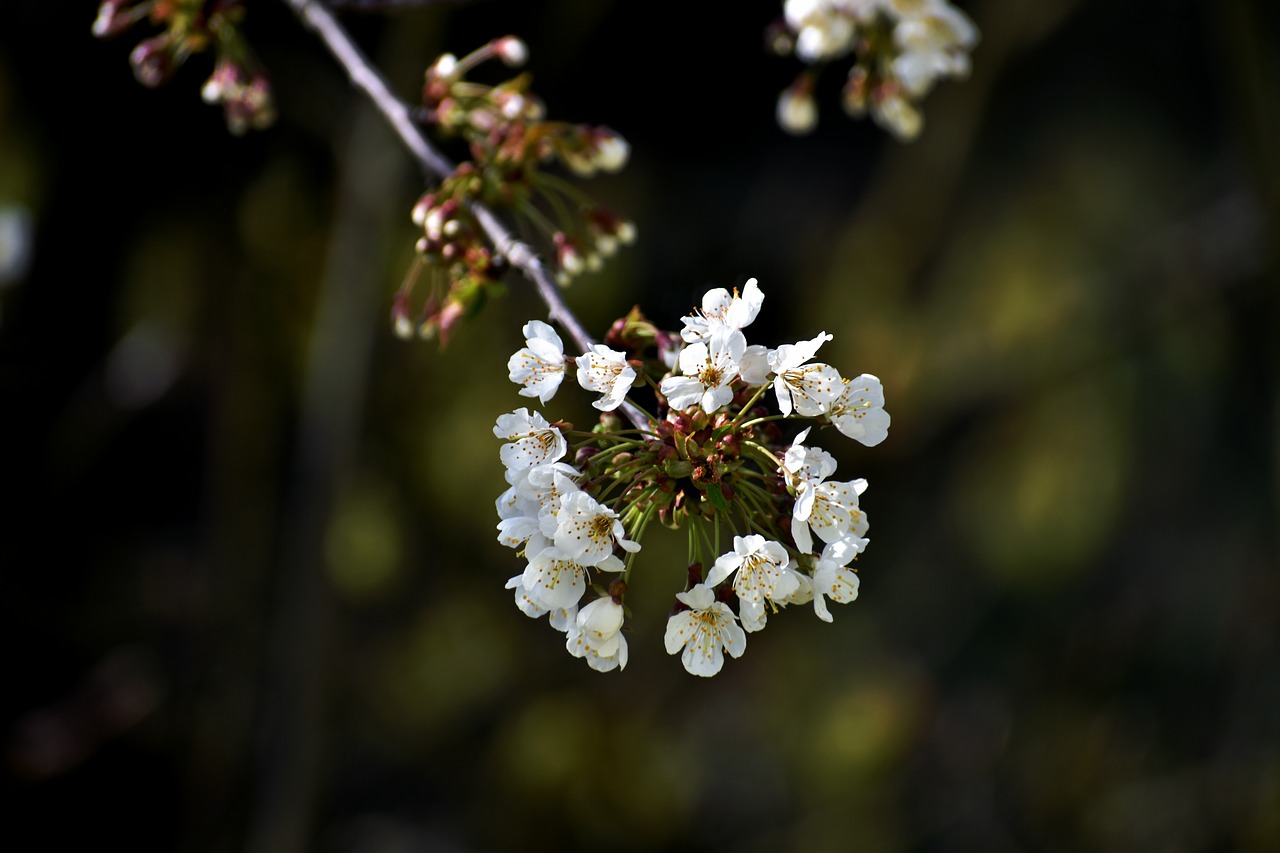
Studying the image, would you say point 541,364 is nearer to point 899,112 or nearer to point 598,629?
point 598,629

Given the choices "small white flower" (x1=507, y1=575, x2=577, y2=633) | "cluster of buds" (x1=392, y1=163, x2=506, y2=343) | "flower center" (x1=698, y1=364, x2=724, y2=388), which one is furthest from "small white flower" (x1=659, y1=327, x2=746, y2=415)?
"cluster of buds" (x1=392, y1=163, x2=506, y2=343)

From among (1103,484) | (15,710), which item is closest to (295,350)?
(15,710)

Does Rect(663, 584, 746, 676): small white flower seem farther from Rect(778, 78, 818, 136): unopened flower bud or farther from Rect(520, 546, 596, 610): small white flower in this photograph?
Rect(778, 78, 818, 136): unopened flower bud

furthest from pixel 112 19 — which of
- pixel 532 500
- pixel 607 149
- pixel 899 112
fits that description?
pixel 899 112

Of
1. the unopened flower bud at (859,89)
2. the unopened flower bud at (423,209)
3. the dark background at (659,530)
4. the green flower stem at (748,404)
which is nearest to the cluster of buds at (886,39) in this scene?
the unopened flower bud at (859,89)

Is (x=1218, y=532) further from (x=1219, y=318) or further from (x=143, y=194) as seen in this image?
(x=143, y=194)
